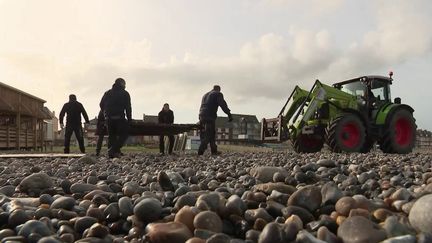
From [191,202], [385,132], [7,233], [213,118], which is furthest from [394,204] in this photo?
[385,132]

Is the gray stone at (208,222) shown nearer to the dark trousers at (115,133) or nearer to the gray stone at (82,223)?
the gray stone at (82,223)

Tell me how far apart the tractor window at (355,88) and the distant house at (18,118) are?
15.9m

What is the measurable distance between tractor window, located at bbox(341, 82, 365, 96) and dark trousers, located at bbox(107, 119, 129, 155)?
7257mm

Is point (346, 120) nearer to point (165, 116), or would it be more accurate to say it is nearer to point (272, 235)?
point (165, 116)

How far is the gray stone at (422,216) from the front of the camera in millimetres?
2203

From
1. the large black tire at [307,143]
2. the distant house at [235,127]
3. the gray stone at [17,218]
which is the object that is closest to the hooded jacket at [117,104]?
the large black tire at [307,143]

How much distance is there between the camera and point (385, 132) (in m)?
12.2

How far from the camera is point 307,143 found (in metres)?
12.7

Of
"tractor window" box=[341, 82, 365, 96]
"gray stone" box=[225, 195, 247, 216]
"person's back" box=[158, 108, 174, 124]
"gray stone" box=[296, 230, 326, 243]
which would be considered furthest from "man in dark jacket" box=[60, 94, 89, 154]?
"gray stone" box=[296, 230, 326, 243]

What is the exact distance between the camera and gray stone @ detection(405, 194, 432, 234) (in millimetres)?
2203

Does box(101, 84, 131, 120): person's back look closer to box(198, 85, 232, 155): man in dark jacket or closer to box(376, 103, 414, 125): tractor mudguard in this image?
box(198, 85, 232, 155): man in dark jacket

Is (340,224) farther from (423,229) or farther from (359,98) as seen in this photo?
(359,98)

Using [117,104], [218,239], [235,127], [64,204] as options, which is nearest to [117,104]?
[117,104]

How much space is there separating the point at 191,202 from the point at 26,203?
1.25m
